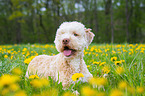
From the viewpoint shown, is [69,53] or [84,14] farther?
[84,14]

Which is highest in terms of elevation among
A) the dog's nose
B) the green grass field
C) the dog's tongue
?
the dog's nose

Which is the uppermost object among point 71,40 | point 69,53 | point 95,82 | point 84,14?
point 84,14

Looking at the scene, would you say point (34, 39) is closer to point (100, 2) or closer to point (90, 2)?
point (90, 2)

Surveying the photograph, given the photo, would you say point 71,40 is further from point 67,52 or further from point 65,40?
point 67,52

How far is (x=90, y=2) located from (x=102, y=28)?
18.1 ft

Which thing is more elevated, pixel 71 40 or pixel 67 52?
pixel 71 40

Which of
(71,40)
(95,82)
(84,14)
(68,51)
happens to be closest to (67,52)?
(68,51)

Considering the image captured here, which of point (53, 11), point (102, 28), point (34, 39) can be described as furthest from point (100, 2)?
point (34, 39)

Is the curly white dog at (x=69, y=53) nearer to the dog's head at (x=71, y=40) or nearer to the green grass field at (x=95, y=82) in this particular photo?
the dog's head at (x=71, y=40)

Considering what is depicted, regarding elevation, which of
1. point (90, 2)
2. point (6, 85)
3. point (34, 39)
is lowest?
point (34, 39)

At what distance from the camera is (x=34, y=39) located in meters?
24.0

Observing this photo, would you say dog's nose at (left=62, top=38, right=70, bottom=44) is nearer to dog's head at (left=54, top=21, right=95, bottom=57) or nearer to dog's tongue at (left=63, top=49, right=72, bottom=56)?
dog's head at (left=54, top=21, right=95, bottom=57)

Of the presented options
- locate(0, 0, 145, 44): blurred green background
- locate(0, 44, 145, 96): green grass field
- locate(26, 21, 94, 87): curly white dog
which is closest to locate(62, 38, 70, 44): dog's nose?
locate(26, 21, 94, 87): curly white dog

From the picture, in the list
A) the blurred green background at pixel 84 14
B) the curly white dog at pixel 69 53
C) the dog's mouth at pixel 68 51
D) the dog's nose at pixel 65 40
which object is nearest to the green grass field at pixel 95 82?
the curly white dog at pixel 69 53
